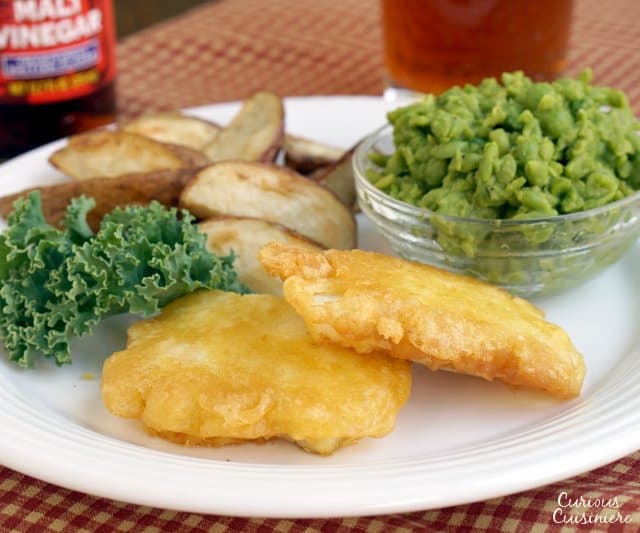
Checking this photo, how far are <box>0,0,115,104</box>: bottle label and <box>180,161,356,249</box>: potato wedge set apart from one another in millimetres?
1059

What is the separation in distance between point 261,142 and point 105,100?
0.88 m

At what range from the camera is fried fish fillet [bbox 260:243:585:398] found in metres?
1.86

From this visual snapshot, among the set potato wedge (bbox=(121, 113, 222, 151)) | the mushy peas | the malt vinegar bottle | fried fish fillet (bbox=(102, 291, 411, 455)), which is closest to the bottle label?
the malt vinegar bottle

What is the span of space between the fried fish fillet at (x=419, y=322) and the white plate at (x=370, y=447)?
124 mm

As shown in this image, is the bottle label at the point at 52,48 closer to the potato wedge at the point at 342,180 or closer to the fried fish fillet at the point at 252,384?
the potato wedge at the point at 342,180

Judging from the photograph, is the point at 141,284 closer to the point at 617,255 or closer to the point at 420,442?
the point at 420,442

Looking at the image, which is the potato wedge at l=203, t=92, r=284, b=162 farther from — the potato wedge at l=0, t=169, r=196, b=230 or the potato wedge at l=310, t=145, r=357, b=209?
the potato wedge at l=0, t=169, r=196, b=230

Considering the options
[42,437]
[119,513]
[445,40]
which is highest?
[445,40]

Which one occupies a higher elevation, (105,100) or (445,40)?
(445,40)

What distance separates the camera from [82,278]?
2191 mm

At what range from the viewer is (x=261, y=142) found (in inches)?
117

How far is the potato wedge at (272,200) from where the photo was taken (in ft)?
8.50

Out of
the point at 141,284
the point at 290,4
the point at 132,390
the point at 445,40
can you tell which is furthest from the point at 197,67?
the point at 132,390

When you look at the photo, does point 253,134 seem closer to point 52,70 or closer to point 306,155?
point 306,155
